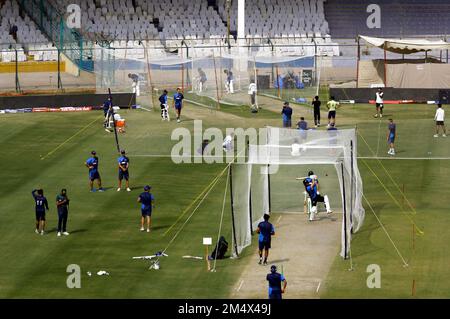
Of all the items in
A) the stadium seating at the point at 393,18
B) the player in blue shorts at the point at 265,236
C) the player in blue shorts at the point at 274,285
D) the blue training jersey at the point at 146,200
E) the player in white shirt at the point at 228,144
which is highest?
the stadium seating at the point at 393,18

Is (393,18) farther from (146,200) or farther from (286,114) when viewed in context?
(146,200)

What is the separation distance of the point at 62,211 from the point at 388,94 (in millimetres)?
30280

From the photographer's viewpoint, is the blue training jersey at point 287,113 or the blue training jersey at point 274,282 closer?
the blue training jersey at point 274,282

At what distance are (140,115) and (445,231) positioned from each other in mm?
23894

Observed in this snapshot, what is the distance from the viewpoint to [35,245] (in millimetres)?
40344

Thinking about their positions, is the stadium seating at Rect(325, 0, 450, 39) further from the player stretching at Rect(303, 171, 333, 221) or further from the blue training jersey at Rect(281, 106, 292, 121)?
the player stretching at Rect(303, 171, 333, 221)

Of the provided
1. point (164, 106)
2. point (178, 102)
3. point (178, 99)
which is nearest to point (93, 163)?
point (178, 99)

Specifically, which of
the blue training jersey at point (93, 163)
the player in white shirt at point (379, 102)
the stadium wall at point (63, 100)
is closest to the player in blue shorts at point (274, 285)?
the blue training jersey at point (93, 163)

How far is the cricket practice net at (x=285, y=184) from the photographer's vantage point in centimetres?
3959

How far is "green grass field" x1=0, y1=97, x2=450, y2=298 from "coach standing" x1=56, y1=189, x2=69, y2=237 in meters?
0.36

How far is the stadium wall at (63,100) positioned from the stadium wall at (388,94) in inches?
449

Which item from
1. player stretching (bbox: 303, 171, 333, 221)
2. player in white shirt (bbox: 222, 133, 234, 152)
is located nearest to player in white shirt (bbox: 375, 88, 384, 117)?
player in white shirt (bbox: 222, 133, 234, 152)

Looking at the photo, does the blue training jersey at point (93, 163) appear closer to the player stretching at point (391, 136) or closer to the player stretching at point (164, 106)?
the player stretching at point (391, 136)

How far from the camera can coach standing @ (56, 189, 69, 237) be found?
41000 millimetres
